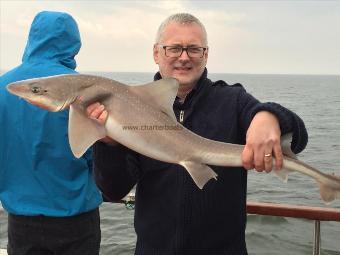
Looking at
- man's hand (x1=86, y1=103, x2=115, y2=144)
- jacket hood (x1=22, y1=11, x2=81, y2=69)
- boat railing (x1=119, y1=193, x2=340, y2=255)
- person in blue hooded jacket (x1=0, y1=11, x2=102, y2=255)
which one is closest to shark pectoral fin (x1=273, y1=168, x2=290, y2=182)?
man's hand (x1=86, y1=103, x2=115, y2=144)

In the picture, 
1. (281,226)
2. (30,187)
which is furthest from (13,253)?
(281,226)

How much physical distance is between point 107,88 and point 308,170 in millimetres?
1237

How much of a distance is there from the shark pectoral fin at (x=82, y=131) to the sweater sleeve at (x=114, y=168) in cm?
29

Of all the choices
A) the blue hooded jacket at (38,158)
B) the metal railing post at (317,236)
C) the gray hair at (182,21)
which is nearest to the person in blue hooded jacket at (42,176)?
the blue hooded jacket at (38,158)

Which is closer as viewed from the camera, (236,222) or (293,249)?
(236,222)

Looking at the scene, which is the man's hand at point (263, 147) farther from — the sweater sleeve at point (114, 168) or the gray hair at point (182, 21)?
the gray hair at point (182, 21)

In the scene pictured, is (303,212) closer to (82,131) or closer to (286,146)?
(286,146)

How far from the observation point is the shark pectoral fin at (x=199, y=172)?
8.92 feet

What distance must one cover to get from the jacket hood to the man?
1.18m

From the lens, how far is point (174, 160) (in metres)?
2.76

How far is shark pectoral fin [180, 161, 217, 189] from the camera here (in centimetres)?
272

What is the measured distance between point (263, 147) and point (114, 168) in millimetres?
971

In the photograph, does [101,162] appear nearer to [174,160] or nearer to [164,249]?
[174,160]

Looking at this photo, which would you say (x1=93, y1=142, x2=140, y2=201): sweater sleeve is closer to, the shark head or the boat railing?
the shark head
